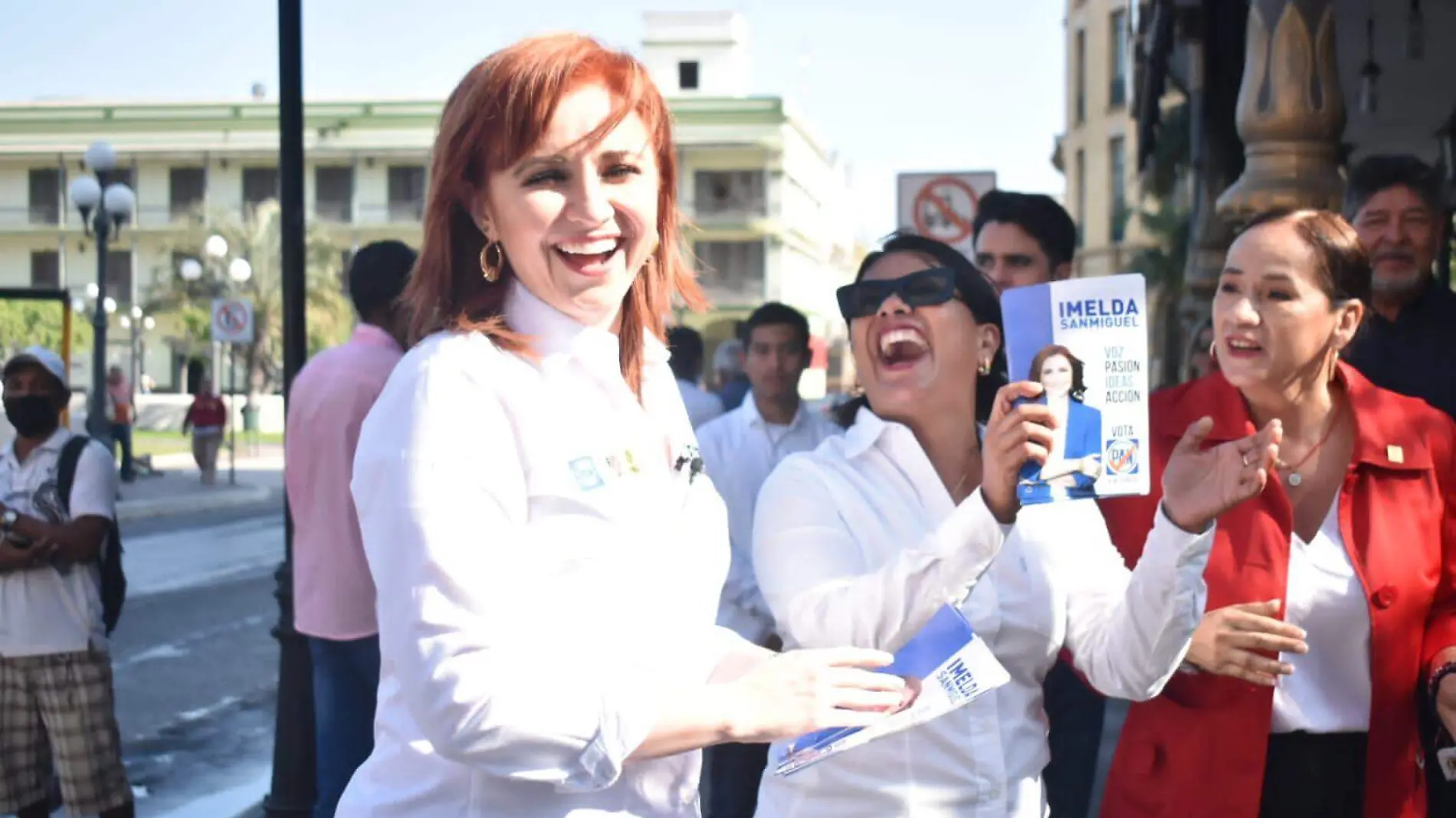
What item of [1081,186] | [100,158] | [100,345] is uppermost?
[1081,186]

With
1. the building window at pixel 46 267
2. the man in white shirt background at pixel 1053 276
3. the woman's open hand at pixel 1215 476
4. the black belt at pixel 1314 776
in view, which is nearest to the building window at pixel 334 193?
the building window at pixel 46 267

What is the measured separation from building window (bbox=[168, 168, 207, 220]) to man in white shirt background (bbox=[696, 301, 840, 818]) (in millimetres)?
67982

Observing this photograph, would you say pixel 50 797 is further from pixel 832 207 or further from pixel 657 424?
pixel 832 207

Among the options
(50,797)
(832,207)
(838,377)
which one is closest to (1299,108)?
(50,797)

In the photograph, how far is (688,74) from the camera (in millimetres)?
81750

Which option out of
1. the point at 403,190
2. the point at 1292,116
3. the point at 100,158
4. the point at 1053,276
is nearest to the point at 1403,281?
the point at 1292,116

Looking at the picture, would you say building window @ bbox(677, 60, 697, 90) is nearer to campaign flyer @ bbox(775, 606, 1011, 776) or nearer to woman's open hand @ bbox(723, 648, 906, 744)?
campaign flyer @ bbox(775, 606, 1011, 776)

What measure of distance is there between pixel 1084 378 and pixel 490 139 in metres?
1.05

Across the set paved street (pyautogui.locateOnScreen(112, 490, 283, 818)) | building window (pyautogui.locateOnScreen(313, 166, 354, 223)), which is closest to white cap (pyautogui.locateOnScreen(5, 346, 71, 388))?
paved street (pyautogui.locateOnScreen(112, 490, 283, 818))

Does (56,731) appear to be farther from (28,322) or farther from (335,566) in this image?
(28,322)

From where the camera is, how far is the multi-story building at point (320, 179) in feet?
232

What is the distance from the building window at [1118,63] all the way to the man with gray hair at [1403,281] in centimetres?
4600

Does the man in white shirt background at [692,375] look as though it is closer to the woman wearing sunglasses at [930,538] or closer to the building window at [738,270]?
the woman wearing sunglasses at [930,538]

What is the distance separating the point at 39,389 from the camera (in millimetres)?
6516
